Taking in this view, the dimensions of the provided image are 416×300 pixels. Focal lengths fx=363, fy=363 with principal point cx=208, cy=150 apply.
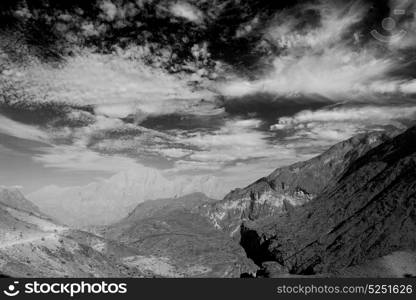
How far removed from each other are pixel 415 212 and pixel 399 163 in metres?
50.2

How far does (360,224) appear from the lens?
141125 mm

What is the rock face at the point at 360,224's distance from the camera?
119756 mm

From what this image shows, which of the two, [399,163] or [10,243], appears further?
[399,163]

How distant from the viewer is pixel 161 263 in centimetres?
18988

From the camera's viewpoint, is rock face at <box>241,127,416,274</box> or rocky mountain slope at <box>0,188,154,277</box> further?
rock face at <box>241,127,416,274</box>

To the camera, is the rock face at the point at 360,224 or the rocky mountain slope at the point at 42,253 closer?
the rocky mountain slope at the point at 42,253

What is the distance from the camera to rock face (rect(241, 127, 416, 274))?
119756 millimetres

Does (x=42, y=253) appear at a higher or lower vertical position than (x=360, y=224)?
lower

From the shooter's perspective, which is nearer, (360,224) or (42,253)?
(42,253)

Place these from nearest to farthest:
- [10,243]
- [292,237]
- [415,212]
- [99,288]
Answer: [99,288], [10,243], [415,212], [292,237]

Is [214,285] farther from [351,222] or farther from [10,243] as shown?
[351,222]

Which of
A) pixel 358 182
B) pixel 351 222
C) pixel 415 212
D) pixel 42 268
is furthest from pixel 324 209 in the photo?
pixel 42 268

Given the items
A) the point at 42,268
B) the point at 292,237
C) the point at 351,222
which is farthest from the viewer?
the point at 292,237

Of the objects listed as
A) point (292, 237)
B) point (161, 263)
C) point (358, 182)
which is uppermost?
point (358, 182)
